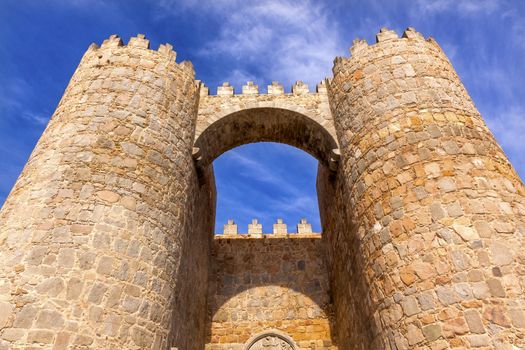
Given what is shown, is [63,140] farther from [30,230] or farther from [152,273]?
[152,273]

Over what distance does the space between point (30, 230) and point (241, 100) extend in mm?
5517

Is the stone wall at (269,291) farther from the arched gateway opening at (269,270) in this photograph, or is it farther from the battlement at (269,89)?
the battlement at (269,89)

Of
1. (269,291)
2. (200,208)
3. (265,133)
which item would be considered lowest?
(269,291)

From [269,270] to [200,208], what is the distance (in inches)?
130

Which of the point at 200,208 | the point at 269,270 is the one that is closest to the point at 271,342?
the point at 269,270

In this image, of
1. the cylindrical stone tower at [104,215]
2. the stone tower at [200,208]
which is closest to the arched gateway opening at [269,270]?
the stone tower at [200,208]

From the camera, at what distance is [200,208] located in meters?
9.03

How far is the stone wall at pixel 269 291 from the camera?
979cm

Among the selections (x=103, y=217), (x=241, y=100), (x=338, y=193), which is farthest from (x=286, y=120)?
(x=103, y=217)

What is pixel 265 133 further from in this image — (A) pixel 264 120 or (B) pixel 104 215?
(B) pixel 104 215

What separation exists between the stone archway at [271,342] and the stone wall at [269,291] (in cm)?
14

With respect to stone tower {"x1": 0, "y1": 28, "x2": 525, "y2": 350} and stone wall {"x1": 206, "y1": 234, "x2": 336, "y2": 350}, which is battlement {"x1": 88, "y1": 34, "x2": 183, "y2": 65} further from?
stone wall {"x1": 206, "y1": 234, "x2": 336, "y2": 350}

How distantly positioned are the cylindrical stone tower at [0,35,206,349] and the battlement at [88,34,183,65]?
0.15 feet

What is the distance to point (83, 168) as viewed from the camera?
19.7ft
